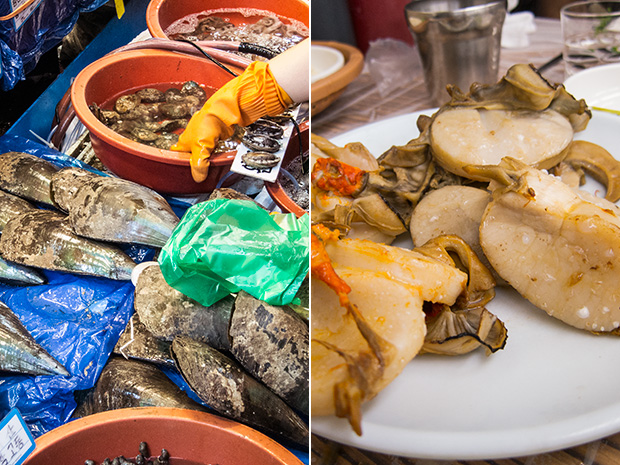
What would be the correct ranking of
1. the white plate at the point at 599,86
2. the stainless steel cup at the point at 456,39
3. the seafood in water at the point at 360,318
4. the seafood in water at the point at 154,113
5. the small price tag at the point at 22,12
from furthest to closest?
the white plate at the point at 599,86
the stainless steel cup at the point at 456,39
the seafood in water at the point at 154,113
the small price tag at the point at 22,12
the seafood in water at the point at 360,318

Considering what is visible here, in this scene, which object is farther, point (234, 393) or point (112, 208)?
point (112, 208)

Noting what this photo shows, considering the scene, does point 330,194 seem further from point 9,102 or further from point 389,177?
point 9,102

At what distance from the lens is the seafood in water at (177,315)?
73cm

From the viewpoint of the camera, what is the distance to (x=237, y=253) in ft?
2.18

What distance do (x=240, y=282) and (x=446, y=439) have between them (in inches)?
12.4

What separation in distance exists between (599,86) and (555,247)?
105 cm

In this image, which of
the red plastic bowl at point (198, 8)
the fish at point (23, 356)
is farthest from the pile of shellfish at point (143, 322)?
the red plastic bowl at point (198, 8)

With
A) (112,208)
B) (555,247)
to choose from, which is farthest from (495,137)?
(112,208)

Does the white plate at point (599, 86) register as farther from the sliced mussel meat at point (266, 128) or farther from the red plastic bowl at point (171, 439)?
the red plastic bowl at point (171, 439)

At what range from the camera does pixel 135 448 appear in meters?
0.65

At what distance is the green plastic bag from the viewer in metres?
0.66

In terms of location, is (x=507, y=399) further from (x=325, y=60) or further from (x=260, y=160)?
(x=325, y=60)

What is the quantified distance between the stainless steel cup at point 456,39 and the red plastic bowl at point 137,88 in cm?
77

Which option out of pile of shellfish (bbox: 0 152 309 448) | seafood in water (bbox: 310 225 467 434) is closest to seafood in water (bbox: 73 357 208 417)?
pile of shellfish (bbox: 0 152 309 448)
